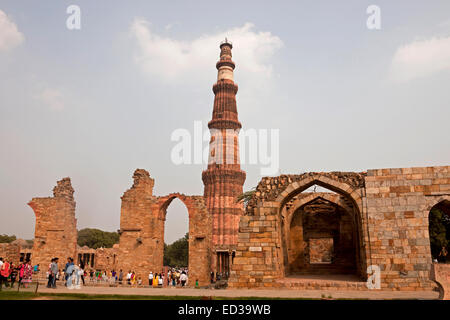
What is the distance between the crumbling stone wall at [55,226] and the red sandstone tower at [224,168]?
18.3m

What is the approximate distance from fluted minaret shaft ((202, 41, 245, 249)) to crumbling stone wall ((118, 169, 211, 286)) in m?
16.5

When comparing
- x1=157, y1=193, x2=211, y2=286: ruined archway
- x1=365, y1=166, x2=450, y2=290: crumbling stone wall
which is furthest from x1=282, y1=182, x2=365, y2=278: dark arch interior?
x1=157, y1=193, x2=211, y2=286: ruined archway

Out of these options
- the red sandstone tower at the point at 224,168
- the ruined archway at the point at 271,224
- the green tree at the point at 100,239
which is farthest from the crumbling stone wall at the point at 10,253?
the green tree at the point at 100,239

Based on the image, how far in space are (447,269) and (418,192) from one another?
14.7ft

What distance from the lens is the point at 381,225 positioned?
1074cm

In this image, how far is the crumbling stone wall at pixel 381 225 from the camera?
10.3 meters

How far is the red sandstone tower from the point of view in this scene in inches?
1496

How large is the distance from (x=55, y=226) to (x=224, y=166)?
2028cm

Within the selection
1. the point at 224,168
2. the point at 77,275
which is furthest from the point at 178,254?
the point at 77,275

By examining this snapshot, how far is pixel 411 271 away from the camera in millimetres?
10227

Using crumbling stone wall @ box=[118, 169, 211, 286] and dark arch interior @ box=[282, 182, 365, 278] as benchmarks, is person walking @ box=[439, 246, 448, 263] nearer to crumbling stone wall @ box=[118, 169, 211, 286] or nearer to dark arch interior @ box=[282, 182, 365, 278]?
dark arch interior @ box=[282, 182, 365, 278]

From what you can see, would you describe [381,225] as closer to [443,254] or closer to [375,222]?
[375,222]
